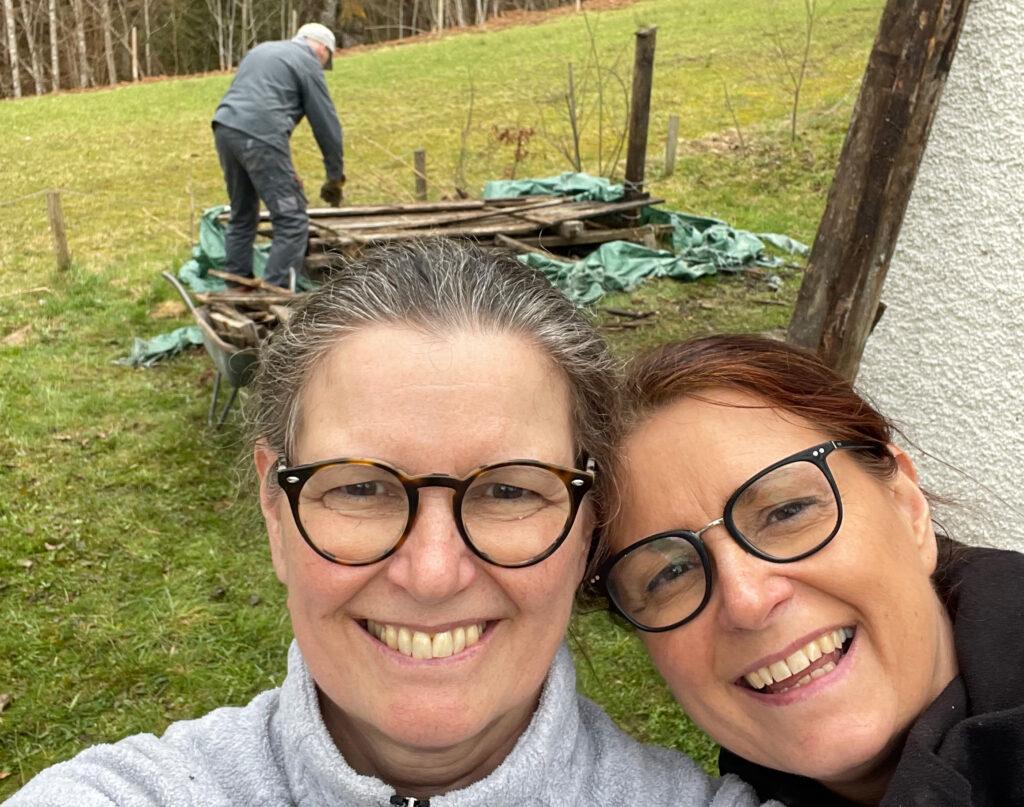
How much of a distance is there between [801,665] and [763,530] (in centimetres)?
21

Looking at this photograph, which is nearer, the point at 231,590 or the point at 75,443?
the point at 231,590

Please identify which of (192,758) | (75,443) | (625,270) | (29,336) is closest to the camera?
(192,758)

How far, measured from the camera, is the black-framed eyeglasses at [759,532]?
137cm

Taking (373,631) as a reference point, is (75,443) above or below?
below

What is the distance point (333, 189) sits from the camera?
9344 millimetres

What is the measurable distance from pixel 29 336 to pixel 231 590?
5.01 meters

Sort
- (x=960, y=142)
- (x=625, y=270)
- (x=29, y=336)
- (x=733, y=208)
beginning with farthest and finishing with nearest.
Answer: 1. (x=733, y=208)
2. (x=625, y=270)
3. (x=29, y=336)
4. (x=960, y=142)

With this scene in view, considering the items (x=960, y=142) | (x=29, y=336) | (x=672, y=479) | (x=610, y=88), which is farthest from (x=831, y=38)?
(x=672, y=479)

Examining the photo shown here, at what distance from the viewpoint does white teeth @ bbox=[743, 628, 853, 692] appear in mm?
1324

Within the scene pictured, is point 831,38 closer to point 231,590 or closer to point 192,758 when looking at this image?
point 231,590

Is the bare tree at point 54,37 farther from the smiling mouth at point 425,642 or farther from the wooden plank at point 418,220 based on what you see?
the smiling mouth at point 425,642

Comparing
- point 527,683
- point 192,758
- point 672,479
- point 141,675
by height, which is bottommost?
point 141,675

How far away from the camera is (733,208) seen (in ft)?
41.3

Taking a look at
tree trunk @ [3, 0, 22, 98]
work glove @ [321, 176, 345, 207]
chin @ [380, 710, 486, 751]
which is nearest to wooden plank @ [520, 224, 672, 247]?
work glove @ [321, 176, 345, 207]
